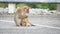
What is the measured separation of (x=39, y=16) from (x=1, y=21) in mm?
553

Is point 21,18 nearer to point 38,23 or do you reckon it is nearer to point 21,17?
point 21,17

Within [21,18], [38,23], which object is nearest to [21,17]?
[21,18]

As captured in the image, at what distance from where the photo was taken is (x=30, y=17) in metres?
2.69

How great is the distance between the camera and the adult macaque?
2.66 metres

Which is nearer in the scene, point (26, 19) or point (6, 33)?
point (6, 33)

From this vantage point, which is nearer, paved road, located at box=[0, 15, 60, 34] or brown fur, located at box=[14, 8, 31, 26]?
paved road, located at box=[0, 15, 60, 34]

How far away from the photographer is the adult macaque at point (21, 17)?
8.73 ft

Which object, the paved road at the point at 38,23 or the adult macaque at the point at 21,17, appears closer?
the paved road at the point at 38,23

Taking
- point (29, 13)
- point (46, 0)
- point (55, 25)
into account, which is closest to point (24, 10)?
point (29, 13)

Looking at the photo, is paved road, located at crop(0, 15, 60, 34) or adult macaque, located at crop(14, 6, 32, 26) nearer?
paved road, located at crop(0, 15, 60, 34)

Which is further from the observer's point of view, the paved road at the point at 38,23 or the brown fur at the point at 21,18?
the brown fur at the point at 21,18

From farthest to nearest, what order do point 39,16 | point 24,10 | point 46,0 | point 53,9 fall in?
point 24,10 < point 39,16 < point 53,9 < point 46,0

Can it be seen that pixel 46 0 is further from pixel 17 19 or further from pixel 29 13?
pixel 17 19

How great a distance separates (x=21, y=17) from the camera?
271 centimetres
